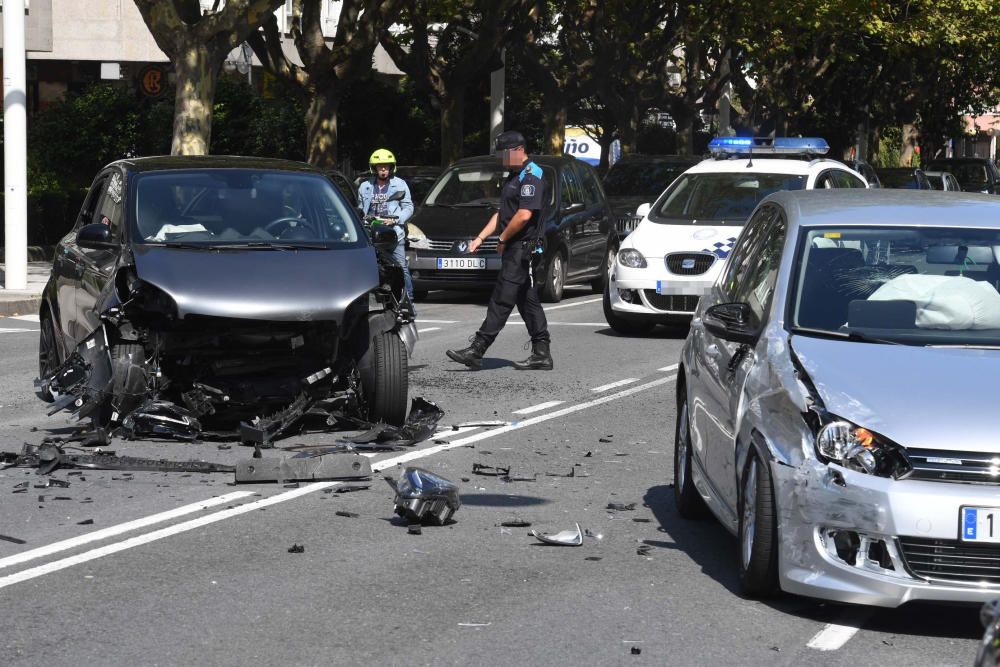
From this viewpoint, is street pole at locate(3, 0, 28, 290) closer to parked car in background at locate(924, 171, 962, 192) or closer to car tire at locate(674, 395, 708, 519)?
car tire at locate(674, 395, 708, 519)

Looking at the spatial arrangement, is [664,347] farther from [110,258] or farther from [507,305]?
[110,258]

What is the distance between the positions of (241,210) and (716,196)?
307 inches

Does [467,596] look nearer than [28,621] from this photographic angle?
No

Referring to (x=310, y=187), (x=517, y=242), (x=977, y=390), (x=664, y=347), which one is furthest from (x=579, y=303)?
(x=977, y=390)

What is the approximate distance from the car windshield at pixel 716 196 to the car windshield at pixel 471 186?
12.8 ft

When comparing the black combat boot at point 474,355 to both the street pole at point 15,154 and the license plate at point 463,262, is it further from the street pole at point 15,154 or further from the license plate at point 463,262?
the street pole at point 15,154

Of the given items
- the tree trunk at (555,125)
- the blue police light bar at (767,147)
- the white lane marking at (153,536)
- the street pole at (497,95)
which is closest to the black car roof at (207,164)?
the white lane marking at (153,536)

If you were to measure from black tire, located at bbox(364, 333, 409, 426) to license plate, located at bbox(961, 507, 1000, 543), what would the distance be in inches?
192

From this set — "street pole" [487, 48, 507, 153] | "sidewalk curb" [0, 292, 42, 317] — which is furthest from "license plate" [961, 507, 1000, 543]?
"street pole" [487, 48, 507, 153]

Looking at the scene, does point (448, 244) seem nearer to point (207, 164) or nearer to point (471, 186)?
point (471, 186)

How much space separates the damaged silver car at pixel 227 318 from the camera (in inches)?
369

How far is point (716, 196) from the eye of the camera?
56.6ft

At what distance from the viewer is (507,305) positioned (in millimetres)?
13617

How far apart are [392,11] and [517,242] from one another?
589 inches
